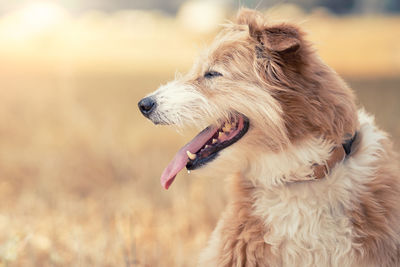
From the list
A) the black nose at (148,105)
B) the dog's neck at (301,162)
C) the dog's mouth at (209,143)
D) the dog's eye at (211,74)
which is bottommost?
the dog's neck at (301,162)

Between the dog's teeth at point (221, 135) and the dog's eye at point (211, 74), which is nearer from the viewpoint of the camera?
the dog's teeth at point (221, 135)

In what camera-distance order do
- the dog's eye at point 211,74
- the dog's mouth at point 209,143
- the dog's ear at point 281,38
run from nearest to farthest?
the dog's ear at point 281,38 < the dog's mouth at point 209,143 < the dog's eye at point 211,74

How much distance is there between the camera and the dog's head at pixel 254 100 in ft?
8.89

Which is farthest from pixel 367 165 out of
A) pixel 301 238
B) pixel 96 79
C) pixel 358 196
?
pixel 96 79

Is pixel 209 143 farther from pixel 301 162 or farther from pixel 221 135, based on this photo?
pixel 301 162

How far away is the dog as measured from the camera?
268 cm

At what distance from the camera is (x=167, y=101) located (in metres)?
2.92

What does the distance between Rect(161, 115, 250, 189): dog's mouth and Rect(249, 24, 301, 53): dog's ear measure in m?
0.44

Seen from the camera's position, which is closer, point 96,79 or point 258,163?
point 258,163

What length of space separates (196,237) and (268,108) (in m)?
2.53

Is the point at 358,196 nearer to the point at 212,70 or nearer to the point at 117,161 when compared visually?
the point at 212,70

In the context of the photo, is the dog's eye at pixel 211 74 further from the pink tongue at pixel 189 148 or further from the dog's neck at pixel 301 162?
the dog's neck at pixel 301 162

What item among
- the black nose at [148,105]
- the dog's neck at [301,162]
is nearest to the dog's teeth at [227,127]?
the dog's neck at [301,162]

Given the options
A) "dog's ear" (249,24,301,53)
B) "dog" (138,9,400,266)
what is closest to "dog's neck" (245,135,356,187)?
"dog" (138,9,400,266)
